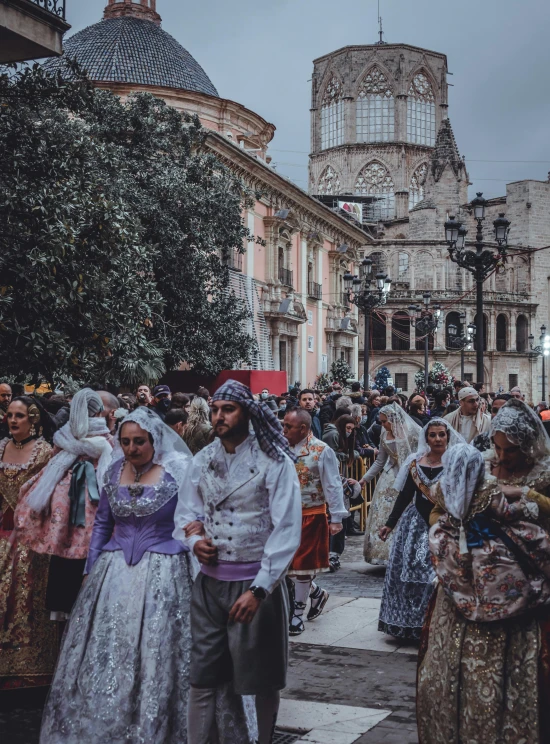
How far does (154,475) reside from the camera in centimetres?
486

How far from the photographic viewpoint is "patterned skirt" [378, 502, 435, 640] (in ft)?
23.1

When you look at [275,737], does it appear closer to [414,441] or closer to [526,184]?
[414,441]

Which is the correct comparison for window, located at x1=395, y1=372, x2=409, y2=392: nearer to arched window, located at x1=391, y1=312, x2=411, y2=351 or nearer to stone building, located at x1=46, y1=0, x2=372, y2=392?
arched window, located at x1=391, y1=312, x2=411, y2=351

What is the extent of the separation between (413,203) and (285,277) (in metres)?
50.8


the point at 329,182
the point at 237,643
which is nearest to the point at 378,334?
the point at 329,182

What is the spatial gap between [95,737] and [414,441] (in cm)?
551

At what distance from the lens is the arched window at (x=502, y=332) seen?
6906 centimetres

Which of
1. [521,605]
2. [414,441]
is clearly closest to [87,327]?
[414,441]

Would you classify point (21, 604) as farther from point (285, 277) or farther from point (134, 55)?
point (285, 277)

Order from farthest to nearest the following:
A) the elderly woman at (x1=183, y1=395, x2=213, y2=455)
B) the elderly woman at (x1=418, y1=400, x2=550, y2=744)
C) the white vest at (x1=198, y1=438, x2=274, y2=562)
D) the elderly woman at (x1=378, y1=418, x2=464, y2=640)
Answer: the elderly woman at (x1=183, y1=395, x2=213, y2=455) → the elderly woman at (x1=378, y1=418, x2=464, y2=640) → the white vest at (x1=198, y1=438, x2=274, y2=562) → the elderly woman at (x1=418, y1=400, x2=550, y2=744)

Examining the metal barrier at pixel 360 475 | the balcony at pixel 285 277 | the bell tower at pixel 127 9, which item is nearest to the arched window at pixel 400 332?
the balcony at pixel 285 277

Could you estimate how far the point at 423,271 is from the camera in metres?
69.3

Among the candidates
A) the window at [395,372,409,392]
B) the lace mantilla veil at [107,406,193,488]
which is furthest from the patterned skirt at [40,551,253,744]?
the window at [395,372,409,392]

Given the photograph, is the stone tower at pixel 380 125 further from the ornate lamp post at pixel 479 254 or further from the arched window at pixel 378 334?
the ornate lamp post at pixel 479 254
